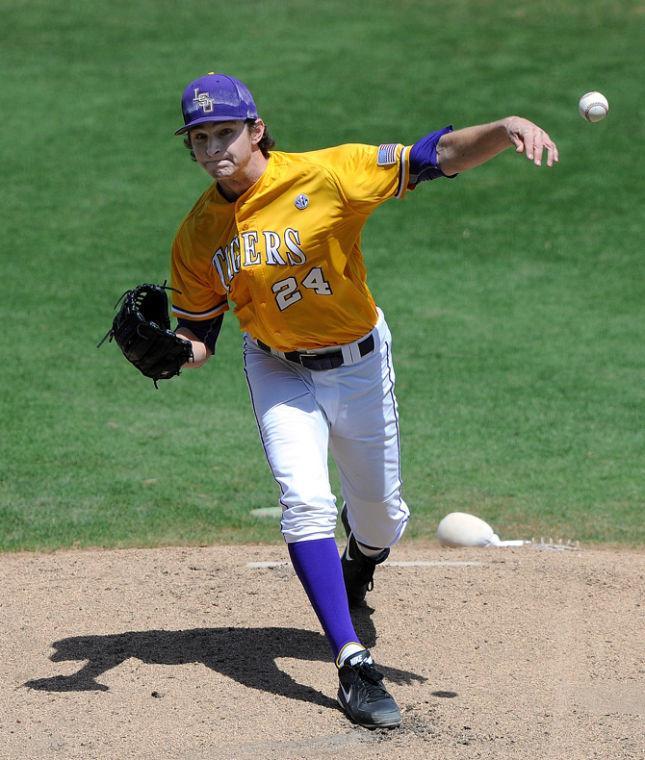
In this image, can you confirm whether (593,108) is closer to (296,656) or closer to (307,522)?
(307,522)

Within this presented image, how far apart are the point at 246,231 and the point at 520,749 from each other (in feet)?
6.39

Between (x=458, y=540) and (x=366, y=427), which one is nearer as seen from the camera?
(x=366, y=427)

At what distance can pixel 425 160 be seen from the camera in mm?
4066

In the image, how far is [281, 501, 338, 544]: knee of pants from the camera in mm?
3984

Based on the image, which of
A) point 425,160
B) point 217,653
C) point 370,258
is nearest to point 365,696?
point 217,653

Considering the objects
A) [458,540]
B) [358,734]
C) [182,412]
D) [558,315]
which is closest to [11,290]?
[182,412]

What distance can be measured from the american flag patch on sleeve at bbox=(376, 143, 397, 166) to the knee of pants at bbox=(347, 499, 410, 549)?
1285 mm

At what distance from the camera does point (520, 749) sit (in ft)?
11.7

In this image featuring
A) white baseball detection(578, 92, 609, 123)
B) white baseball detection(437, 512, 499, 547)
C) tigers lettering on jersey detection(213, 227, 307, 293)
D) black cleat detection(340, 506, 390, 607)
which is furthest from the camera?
white baseball detection(437, 512, 499, 547)

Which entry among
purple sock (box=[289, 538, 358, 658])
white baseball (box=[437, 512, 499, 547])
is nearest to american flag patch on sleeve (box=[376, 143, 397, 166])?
purple sock (box=[289, 538, 358, 658])

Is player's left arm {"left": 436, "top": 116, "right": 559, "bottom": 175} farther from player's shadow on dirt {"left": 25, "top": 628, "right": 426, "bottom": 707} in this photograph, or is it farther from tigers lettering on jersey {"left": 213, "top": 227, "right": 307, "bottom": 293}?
player's shadow on dirt {"left": 25, "top": 628, "right": 426, "bottom": 707}

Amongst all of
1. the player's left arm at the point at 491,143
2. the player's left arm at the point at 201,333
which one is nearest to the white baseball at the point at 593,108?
the player's left arm at the point at 491,143

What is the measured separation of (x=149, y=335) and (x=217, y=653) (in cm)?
124

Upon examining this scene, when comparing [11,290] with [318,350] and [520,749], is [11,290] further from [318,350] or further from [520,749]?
[520,749]
